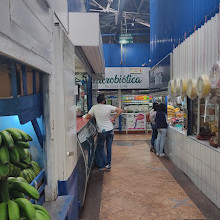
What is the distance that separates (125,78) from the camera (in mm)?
11500

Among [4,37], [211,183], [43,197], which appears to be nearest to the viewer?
[4,37]

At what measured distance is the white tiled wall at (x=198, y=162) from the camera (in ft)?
11.9

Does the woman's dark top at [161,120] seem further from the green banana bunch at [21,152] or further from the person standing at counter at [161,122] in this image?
the green banana bunch at [21,152]

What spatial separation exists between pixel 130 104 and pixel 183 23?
22.1 ft

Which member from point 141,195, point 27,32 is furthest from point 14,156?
point 141,195

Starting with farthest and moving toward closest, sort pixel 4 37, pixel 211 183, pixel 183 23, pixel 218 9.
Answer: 1. pixel 183 23
2. pixel 211 183
3. pixel 218 9
4. pixel 4 37

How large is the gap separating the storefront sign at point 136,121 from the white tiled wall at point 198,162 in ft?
17.1

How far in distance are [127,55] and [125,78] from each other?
4.12ft

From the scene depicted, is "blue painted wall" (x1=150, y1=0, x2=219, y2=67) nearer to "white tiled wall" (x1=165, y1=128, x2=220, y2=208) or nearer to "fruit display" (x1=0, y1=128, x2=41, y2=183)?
"white tiled wall" (x1=165, y1=128, x2=220, y2=208)

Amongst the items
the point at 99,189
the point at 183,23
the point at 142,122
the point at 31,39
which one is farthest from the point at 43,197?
the point at 142,122

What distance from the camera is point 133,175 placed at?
5.21 m

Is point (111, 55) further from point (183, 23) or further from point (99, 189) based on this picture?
point (99, 189)

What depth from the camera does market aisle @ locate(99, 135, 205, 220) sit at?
136 inches

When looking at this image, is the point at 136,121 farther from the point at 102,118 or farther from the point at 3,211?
the point at 3,211
